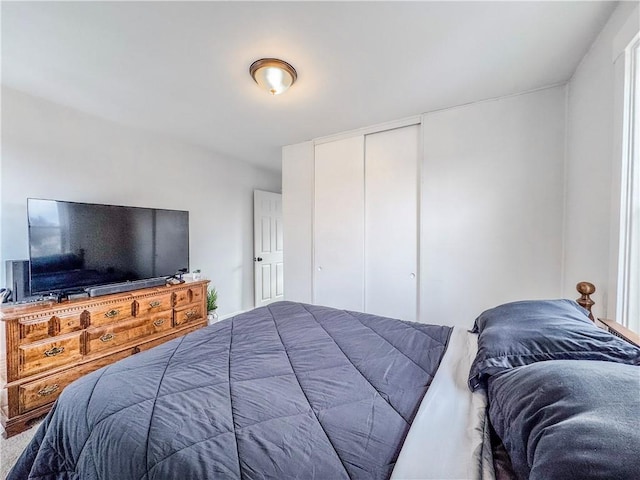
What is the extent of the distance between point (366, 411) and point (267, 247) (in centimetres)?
369

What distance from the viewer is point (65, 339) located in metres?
1.88

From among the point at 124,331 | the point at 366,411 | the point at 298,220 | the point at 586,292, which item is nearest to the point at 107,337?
the point at 124,331

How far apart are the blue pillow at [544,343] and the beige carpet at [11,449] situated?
95.2 inches

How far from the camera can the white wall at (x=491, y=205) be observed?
6.67 ft

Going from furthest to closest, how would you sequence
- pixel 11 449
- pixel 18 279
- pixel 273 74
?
1. pixel 18 279
2. pixel 273 74
3. pixel 11 449

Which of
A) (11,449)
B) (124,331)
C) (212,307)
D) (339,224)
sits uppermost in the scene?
(339,224)

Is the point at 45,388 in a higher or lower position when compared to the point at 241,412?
lower

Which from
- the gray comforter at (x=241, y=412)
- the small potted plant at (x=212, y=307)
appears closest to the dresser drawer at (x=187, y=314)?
the small potted plant at (x=212, y=307)

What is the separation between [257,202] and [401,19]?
319 cm

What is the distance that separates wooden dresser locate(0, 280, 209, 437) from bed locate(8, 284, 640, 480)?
3.27ft

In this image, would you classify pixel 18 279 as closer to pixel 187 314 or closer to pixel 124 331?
pixel 124 331

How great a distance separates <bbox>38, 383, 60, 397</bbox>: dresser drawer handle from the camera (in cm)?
176

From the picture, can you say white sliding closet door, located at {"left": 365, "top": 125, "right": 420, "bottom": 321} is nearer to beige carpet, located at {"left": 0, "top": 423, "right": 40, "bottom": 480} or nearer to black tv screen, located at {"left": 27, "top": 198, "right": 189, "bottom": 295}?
black tv screen, located at {"left": 27, "top": 198, "right": 189, "bottom": 295}

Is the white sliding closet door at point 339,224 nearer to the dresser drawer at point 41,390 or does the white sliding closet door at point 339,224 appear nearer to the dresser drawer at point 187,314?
the dresser drawer at point 187,314
